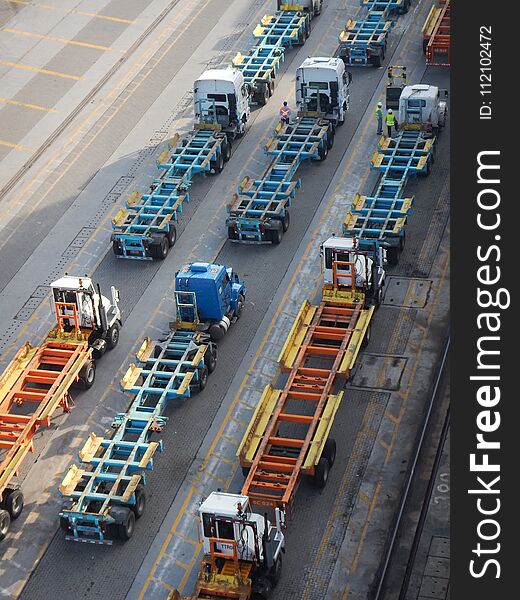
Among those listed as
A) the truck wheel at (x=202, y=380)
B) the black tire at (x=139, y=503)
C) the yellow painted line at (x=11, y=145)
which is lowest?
the yellow painted line at (x=11, y=145)

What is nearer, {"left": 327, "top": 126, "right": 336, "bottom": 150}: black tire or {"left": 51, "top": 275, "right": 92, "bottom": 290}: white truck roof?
{"left": 51, "top": 275, "right": 92, "bottom": 290}: white truck roof

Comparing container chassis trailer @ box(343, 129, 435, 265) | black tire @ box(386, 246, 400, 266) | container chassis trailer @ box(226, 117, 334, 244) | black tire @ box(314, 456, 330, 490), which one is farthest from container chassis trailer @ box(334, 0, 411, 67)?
black tire @ box(314, 456, 330, 490)

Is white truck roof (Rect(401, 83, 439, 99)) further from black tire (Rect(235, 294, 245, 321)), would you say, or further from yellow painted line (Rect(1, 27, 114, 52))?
yellow painted line (Rect(1, 27, 114, 52))

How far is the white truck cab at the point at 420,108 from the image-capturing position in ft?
204

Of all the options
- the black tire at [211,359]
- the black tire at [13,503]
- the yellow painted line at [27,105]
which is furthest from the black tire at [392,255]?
the yellow painted line at [27,105]

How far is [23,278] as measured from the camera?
5538 centimetres

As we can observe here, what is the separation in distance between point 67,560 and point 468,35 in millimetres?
23035

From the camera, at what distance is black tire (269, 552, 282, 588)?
3900cm

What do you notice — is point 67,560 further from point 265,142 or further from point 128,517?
point 265,142

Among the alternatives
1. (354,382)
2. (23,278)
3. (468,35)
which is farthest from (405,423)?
(468,35)

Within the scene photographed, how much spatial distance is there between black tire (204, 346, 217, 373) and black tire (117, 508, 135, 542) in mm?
8031

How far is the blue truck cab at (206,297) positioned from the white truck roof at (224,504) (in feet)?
38.6

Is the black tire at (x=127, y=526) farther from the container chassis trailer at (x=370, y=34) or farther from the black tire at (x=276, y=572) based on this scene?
the container chassis trailer at (x=370, y=34)

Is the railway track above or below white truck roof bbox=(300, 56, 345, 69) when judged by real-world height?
below
